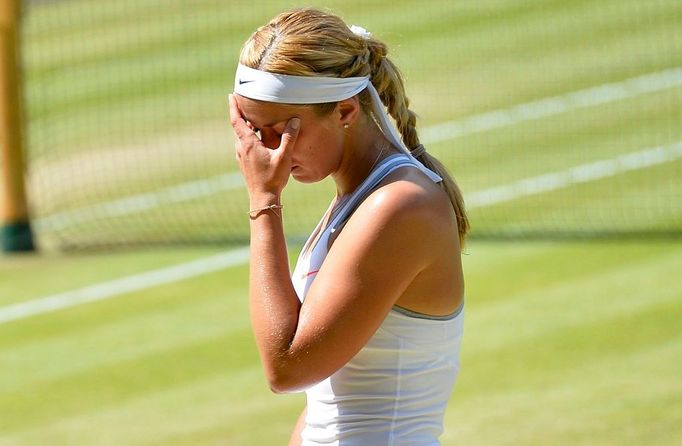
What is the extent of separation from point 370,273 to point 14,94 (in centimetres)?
810

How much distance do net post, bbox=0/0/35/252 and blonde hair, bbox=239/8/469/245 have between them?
24.9 ft

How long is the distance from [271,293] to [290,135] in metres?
0.42

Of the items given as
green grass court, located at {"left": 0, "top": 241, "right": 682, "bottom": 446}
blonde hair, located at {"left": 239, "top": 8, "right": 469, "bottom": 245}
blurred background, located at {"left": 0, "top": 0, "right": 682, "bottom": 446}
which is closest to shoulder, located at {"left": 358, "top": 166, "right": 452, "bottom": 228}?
blonde hair, located at {"left": 239, "top": 8, "right": 469, "bottom": 245}

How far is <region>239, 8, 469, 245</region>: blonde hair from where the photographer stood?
3.48 m

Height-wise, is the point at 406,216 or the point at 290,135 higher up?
the point at 290,135

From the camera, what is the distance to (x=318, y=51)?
349cm

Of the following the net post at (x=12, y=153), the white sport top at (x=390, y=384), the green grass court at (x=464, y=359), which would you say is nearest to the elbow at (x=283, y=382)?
the white sport top at (x=390, y=384)

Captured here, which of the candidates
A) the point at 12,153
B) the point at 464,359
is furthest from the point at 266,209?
the point at 12,153

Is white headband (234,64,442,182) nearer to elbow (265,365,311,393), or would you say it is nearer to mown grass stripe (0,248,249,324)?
elbow (265,365,311,393)

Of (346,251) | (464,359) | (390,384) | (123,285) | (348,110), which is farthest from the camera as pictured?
(123,285)

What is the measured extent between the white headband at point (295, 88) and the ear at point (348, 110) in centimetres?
2

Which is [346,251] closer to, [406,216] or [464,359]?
→ [406,216]

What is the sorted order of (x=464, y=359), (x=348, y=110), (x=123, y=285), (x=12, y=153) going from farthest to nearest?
(x=12, y=153)
(x=123, y=285)
(x=464, y=359)
(x=348, y=110)

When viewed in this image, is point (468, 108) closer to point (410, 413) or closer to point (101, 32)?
point (101, 32)
